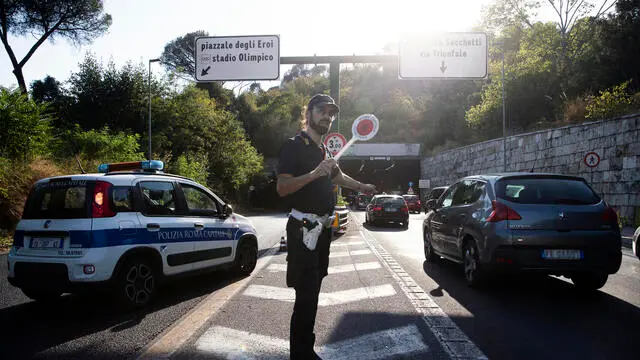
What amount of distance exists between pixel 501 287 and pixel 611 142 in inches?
583

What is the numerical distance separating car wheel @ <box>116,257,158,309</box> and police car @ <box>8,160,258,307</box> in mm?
10

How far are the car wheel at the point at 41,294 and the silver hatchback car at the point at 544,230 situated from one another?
509cm

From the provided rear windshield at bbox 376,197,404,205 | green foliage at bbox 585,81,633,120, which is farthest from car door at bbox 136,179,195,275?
green foliage at bbox 585,81,633,120

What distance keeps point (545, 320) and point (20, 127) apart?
16164mm

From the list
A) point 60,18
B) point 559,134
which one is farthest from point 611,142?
point 60,18

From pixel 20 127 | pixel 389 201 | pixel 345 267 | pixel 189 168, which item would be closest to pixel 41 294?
pixel 345 267

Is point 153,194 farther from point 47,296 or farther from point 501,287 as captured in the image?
point 501,287

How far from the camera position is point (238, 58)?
14.2m

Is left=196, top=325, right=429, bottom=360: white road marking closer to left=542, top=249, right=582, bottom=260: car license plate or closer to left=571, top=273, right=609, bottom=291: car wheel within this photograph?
left=542, top=249, right=582, bottom=260: car license plate

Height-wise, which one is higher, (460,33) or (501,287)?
(460,33)

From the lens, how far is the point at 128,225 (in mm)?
5223

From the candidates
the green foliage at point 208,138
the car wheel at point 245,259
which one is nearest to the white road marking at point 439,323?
the car wheel at point 245,259

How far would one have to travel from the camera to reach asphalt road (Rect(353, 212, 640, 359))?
152 inches

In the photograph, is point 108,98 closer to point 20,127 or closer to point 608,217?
point 20,127
